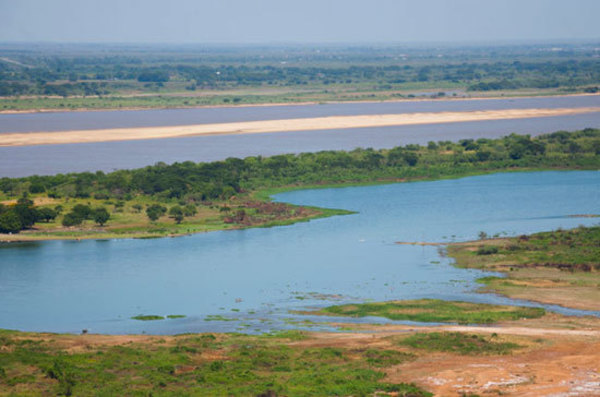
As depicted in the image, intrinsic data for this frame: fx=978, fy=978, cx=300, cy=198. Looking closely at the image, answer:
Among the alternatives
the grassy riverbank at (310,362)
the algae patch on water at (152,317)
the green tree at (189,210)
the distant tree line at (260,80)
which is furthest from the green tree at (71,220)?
the distant tree line at (260,80)

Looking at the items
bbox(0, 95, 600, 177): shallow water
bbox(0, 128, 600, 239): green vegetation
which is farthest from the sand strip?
bbox(0, 128, 600, 239): green vegetation

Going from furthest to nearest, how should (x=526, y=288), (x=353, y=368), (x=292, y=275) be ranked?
1. (x=292, y=275)
2. (x=526, y=288)
3. (x=353, y=368)

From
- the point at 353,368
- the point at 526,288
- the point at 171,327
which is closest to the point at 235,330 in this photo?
the point at 171,327

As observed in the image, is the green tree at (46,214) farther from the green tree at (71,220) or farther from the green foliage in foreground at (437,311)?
the green foliage in foreground at (437,311)

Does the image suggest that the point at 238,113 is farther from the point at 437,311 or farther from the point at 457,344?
the point at 457,344

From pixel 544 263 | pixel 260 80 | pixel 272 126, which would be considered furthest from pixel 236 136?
pixel 260 80

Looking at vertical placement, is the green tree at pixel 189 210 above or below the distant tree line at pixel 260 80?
below

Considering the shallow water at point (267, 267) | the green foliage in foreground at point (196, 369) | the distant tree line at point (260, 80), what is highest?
the distant tree line at point (260, 80)

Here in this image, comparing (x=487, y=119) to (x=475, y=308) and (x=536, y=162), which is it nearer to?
(x=536, y=162)
